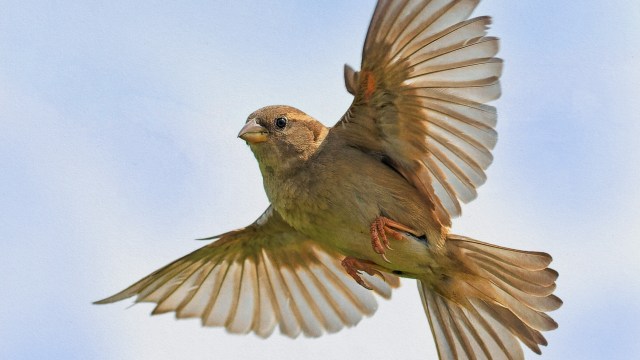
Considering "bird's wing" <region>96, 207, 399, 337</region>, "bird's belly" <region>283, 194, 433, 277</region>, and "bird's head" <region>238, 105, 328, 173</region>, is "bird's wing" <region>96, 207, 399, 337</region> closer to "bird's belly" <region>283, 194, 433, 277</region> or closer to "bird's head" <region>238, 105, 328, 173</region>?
"bird's head" <region>238, 105, 328, 173</region>

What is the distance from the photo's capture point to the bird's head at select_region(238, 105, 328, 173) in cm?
662

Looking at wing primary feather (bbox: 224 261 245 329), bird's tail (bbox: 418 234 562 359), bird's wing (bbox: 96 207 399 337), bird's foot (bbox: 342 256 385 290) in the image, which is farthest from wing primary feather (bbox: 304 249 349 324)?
bird's foot (bbox: 342 256 385 290)

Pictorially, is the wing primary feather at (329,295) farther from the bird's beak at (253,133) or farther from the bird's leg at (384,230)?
the bird's leg at (384,230)

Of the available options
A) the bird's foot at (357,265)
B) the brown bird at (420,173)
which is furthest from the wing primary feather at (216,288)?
the bird's foot at (357,265)

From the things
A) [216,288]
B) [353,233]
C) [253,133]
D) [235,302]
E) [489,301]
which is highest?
[253,133]

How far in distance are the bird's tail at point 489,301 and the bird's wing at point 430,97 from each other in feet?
1.29

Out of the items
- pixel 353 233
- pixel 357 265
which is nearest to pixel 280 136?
pixel 353 233

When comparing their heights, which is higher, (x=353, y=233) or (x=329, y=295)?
(x=353, y=233)

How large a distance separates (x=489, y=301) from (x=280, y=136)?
1744 millimetres

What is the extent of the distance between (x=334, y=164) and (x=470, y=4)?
1.34 meters

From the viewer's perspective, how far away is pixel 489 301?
6.67 meters

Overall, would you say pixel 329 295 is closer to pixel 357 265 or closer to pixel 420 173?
pixel 357 265

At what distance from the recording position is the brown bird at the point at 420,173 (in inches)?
235

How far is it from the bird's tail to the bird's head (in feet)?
3.65
